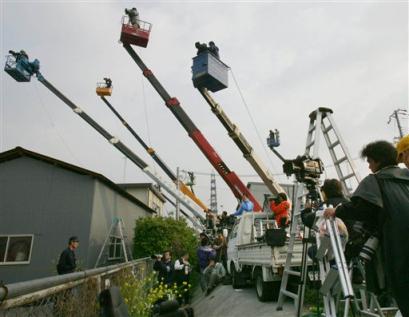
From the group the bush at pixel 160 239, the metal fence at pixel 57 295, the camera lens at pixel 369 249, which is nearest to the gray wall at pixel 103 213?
the bush at pixel 160 239

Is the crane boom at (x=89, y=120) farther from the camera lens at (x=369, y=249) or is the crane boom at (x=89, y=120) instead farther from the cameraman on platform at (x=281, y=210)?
the camera lens at (x=369, y=249)

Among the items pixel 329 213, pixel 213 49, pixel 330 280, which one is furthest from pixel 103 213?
pixel 329 213

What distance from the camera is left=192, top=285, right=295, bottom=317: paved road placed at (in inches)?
231

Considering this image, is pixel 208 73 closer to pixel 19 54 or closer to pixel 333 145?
pixel 333 145

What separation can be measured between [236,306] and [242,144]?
890cm

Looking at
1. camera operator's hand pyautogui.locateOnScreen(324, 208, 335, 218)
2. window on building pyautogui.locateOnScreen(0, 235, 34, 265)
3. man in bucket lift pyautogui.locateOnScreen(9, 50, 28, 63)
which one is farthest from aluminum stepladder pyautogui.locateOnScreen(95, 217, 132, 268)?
camera operator's hand pyautogui.locateOnScreen(324, 208, 335, 218)

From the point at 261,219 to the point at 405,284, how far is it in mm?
6893

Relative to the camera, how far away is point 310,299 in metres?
5.82

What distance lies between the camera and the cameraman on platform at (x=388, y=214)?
2.13 meters

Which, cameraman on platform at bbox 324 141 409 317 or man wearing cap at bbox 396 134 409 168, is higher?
man wearing cap at bbox 396 134 409 168

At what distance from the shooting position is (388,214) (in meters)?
2.28

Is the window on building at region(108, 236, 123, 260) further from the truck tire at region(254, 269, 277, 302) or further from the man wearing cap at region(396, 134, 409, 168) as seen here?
the man wearing cap at region(396, 134, 409, 168)

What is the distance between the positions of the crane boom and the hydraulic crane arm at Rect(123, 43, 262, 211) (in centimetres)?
381

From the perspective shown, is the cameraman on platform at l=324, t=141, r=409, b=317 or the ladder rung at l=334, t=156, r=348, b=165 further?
the ladder rung at l=334, t=156, r=348, b=165
